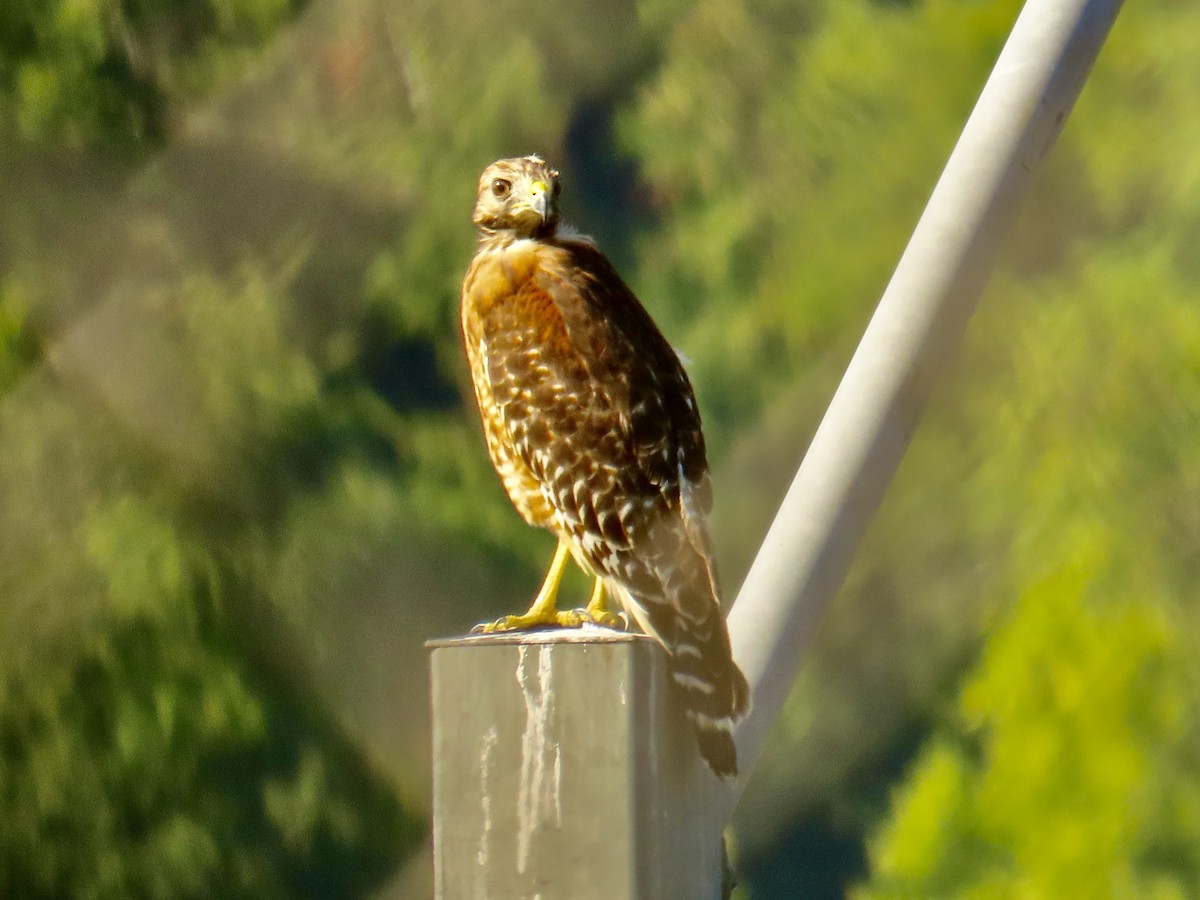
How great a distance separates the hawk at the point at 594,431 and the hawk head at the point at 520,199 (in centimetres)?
4

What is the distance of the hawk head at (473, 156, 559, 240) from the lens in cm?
142

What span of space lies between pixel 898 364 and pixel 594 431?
0.95 ft

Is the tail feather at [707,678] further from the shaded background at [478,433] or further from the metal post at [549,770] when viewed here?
the shaded background at [478,433]

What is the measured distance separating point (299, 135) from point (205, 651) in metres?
1.05

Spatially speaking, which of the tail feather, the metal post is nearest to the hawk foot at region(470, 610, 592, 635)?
the tail feather

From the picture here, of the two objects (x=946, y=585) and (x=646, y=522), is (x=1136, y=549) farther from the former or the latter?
(x=646, y=522)

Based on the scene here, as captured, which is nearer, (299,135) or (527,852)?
(527,852)

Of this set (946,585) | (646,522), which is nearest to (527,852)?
(646,522)

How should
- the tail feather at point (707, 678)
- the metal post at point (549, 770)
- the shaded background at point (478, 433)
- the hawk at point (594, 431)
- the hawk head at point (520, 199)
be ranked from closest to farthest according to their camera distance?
the metal post at point (549, 770) → the tail feather at point (707, 678) → the hawk at point (594, 431) → the hawk head at point (520, 199) → the shaded background at point (478, 433)

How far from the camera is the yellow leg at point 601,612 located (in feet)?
3.90

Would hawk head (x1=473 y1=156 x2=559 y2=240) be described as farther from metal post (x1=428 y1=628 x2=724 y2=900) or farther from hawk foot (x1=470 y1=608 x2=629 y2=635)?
metal post (x1=428 y1=628 x2=724 y2=900)

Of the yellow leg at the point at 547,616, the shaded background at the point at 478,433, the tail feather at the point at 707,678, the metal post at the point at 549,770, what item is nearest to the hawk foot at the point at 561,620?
the yellow leg at the point at 547,616

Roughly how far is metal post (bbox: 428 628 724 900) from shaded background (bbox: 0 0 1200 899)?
1086mm

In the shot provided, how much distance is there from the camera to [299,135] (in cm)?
193
